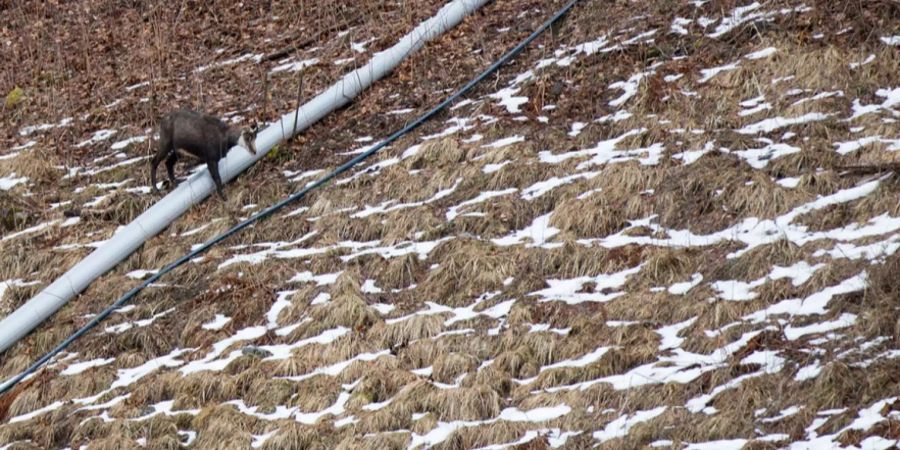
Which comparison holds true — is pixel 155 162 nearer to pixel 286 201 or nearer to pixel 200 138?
pixel 200 138

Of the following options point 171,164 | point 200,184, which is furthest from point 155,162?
point 200,184

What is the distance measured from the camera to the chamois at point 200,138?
9.67m

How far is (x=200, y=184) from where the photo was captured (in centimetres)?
984

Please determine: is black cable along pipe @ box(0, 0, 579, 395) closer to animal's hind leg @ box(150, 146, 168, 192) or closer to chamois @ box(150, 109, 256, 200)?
chamois @ box(150, 109, 256, 200)

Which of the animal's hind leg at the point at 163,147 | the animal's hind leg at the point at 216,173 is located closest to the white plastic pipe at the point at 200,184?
the animal's hind leg at the point at 216,173

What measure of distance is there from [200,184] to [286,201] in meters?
0.92

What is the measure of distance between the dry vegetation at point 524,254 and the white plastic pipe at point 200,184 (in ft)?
0.43

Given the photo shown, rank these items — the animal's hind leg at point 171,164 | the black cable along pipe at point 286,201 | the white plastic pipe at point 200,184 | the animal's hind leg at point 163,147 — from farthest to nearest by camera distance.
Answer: the animal's hind leg at point 171,164
the animal's hind leg at point 163,147
the white plastic pipe at point 200,184
the black cable along pipe at point 286,201

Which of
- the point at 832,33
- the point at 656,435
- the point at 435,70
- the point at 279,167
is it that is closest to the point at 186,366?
the point at 279,167

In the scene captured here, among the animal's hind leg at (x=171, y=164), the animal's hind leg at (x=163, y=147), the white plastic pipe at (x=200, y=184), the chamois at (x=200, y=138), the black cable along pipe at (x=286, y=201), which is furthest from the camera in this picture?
the animal's hind leg at (x=171, y=164)

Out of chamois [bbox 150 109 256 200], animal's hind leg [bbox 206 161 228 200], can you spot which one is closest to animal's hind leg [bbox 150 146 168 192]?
chamois [bbox 150 109 256 200]

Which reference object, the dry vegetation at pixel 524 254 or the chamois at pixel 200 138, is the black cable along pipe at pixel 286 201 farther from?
the chamois at pixel 200 138

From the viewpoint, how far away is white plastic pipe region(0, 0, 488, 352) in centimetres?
881

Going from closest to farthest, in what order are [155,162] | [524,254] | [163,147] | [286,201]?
[524,254] < [286,201] < [163,147] < [155,162]
